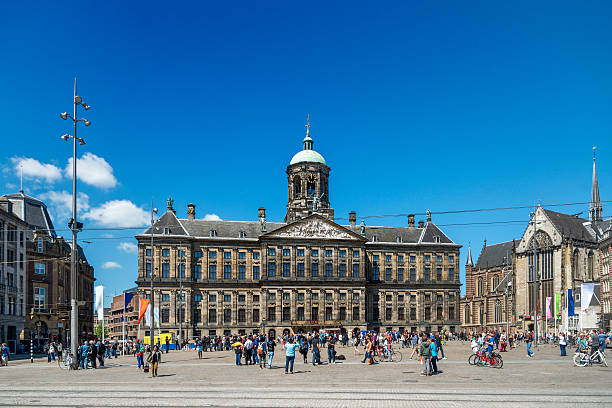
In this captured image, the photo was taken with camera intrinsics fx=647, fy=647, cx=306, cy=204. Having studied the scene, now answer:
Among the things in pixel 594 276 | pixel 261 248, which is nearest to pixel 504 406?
pixel 261 248

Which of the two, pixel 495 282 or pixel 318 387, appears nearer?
pixel 318 387

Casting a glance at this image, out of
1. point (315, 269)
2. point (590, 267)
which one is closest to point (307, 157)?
point (315, 269)

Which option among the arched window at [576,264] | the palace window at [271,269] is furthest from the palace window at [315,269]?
the arched window at [576,264]

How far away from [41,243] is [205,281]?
2197cm

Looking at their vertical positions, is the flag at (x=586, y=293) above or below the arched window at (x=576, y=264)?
below

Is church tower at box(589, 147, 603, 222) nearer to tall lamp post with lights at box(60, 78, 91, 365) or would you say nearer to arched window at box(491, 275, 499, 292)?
arched window at box(491, 275, 499, 292)

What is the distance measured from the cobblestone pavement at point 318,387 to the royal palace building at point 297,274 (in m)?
52.3

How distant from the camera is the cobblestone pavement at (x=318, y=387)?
18.9 metres

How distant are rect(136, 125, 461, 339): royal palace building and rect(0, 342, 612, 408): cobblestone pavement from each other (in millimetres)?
52340

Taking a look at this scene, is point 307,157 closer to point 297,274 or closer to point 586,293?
point 297,274

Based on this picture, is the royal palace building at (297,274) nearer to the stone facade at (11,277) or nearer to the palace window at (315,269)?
the palace window at (315,269)

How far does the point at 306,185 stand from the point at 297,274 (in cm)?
1383

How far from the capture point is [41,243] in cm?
7306

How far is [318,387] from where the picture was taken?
22.9 metres
